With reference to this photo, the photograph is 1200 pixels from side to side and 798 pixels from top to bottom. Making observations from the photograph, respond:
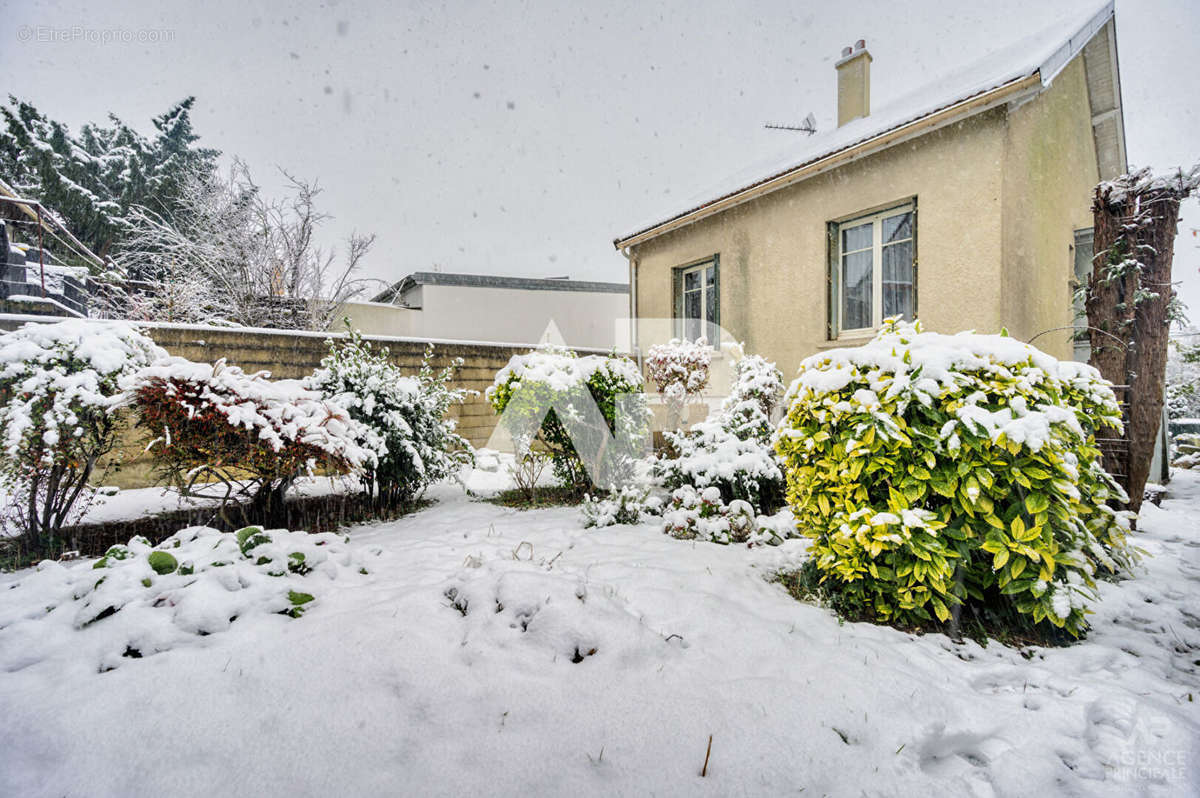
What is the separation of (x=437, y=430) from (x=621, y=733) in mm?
3498

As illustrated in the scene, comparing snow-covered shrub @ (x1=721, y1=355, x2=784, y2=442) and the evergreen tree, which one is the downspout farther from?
the evergreen tree

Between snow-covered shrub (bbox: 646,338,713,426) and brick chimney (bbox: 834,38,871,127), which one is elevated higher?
brick chimney (bbox: 834,38,871,127)

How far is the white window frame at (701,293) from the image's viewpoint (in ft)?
26.2

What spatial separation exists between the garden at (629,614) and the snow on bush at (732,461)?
1.35ft

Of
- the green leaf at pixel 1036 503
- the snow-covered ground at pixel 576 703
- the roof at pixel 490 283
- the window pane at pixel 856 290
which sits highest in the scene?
the roof at pixel 490 283

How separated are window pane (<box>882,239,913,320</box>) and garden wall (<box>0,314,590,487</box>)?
4.64 meters

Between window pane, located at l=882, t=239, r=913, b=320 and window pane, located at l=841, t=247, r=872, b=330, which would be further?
window pane, located at l=841, t=247, r=872, b=330

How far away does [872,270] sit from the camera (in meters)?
5.98

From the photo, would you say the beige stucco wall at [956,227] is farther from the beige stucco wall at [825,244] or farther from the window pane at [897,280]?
the window pane at [897,280]

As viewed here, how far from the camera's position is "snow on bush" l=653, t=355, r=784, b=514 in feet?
13.2

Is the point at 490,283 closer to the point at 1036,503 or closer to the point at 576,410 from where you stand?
the point at 576,410

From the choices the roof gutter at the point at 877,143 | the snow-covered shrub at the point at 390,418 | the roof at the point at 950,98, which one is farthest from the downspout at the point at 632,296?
the snow-covered shrub at the point at 390,418

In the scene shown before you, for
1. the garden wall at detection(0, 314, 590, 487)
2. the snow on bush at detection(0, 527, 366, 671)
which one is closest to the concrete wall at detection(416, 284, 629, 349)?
the garden wall at detection(0, 314, 590, 487)

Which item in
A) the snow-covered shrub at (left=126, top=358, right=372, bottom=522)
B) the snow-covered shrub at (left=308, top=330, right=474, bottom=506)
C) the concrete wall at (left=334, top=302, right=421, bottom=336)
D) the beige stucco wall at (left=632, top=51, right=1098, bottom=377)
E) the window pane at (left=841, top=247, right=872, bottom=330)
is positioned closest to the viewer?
the snow-covered shrub at (left=126, top=358, right=372, bottom=522)
